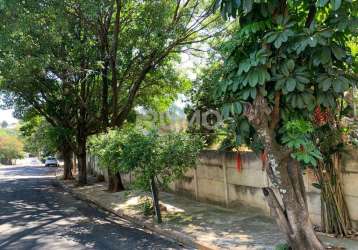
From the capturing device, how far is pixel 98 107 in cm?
2217

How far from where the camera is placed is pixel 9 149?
8900cm

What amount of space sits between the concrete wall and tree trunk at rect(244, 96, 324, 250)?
2.05 m

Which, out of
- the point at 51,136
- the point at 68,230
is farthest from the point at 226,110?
the point at 51,136

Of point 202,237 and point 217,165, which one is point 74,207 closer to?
point 217,165

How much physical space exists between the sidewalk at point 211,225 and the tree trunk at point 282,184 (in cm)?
119

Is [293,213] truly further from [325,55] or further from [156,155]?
[156,155]

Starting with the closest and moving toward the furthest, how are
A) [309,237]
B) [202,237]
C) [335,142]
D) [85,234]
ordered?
[309,237], [335,142], [202,237], [85,234]

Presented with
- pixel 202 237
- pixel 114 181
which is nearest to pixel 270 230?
pixel 202 237

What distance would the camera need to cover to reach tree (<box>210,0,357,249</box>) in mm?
5332

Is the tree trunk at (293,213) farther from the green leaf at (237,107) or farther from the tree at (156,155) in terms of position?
the tree at (156,155)

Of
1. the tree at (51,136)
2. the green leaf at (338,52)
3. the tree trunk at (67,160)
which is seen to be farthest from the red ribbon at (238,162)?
the tree trunk at (67,160)

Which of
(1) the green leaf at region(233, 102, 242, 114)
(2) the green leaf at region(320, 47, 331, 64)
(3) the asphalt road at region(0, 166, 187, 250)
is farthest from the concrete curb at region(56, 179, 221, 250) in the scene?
(2) the green leaf at region(320, 47, 331, 64)

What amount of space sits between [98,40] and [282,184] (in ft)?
38.0

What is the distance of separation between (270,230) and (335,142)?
2363mm
